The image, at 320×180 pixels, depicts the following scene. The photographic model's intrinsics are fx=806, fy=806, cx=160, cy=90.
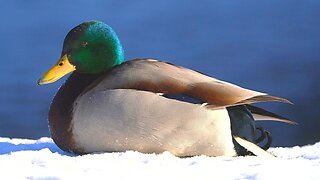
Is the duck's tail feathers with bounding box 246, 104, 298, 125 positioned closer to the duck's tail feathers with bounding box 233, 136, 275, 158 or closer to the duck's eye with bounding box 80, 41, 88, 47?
the duck's tail feathers with bounding box 233, 136, 275, 158

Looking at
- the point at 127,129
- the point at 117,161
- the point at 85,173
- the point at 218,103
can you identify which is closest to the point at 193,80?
the point at 218,103

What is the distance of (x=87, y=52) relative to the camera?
390 cm

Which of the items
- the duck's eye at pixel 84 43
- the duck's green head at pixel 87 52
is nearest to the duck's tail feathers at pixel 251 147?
the duck's green head at pixel 87 52

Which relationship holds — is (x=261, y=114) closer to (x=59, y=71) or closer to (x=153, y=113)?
(x=153, y=113)

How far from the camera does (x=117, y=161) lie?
10.6 feet

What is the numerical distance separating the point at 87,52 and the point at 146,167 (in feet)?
3.15

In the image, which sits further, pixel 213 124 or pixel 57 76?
pixel 57 76

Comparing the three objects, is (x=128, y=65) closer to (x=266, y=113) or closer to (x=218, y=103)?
(x=218, y=103)

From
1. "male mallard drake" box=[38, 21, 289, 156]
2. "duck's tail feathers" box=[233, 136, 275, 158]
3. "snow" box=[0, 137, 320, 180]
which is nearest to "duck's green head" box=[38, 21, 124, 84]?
"male mallard drake" box=[38, 21, 289, 156]

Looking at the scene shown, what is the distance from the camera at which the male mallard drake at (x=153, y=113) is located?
3535 mm

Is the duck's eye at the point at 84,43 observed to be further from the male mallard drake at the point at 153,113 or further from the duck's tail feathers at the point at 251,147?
the duck's tail feathers at the point at 251,147

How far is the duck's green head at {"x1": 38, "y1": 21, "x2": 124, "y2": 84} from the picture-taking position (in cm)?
388

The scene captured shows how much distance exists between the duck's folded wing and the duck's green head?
18 cm

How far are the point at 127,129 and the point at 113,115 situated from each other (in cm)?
9
